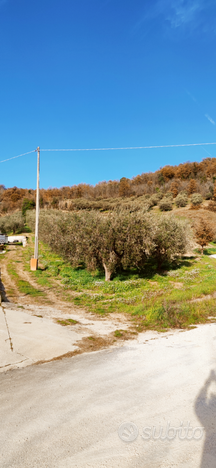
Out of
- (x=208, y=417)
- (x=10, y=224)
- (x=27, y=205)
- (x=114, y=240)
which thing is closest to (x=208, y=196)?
(x=27, y=205)

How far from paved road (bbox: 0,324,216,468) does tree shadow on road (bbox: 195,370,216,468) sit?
1 cm

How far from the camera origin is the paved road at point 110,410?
3006 millimetres

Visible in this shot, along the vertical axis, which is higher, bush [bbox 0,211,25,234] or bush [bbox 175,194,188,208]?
bush [bbox 175,194,188,208]

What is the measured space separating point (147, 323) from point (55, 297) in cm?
720

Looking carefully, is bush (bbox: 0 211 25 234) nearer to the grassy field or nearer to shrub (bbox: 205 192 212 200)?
the grassy field

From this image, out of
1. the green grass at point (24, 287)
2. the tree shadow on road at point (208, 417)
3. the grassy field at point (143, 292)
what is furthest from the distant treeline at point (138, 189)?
the tree shadow on road at point (208, 417)

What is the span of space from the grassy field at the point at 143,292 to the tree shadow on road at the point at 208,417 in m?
4.32

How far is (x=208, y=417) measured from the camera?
3.64m

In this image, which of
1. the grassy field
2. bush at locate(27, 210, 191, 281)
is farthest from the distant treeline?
bush at locate(27, 210, 191, 281)

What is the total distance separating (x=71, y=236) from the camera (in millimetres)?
20938

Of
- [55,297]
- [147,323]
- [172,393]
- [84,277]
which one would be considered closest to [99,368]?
[172,393]

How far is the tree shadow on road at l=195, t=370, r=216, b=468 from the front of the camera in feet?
9.72

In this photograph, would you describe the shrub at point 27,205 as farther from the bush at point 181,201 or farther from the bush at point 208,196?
the bush at point 208,196

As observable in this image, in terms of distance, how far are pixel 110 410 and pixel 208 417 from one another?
1.40m
